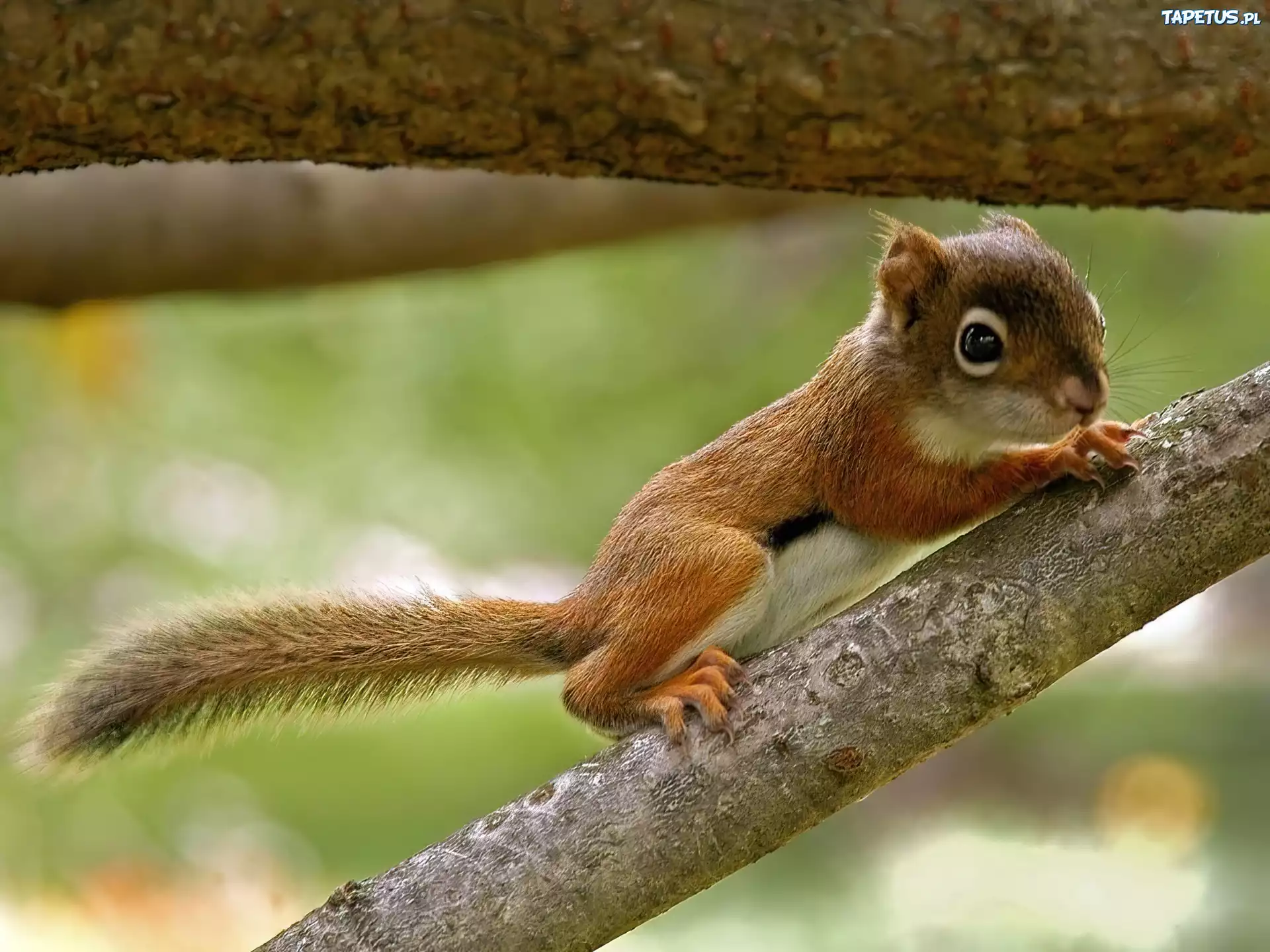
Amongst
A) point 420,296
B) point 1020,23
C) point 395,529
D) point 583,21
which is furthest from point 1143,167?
point 420,296

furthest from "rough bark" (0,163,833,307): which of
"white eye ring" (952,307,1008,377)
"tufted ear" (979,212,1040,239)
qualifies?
"white eye ring" (952,307,1008,377)

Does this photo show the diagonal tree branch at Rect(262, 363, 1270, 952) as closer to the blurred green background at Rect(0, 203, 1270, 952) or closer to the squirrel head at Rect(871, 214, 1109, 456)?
the squirrel head at Rect(871, 214, 1109, 456)

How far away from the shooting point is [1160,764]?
3199 mm

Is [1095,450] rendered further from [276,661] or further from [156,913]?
[156,913]

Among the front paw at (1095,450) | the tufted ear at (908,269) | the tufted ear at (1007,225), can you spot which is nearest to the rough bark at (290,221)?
the tufted ear at (1007,225)

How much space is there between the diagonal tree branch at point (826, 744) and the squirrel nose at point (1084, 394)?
29 cm

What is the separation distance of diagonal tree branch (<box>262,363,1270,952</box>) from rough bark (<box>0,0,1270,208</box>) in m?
0.48

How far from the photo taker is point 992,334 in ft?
7.43

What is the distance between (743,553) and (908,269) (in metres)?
0.58

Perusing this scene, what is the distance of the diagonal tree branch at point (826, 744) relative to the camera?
1.77 meters

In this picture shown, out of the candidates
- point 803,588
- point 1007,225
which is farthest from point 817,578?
point 1007,225

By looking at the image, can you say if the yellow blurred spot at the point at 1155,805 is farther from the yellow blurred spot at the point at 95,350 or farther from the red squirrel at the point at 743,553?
the yellow blurred spot at the point at 95,350

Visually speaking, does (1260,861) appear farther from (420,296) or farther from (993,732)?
(420,296)

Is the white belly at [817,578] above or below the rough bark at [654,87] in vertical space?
below
